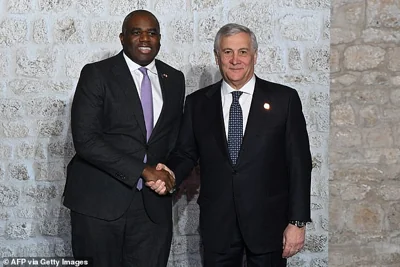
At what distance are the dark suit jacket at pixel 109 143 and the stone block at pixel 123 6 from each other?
0.93m

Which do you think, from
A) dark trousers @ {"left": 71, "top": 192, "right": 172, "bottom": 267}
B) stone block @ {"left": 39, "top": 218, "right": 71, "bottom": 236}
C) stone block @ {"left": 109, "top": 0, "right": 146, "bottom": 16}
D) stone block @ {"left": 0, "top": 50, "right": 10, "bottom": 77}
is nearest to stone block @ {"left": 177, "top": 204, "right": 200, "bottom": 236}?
stone block @ {"left": 39, "top": 218, "right": 71, "bottom": 236}

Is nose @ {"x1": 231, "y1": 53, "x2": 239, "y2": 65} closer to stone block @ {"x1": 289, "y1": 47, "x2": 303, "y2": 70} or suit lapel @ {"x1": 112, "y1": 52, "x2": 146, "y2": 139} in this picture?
suit lapel @ {"x1": 112, "y1": 52, "x2": 146, "y2": 139}

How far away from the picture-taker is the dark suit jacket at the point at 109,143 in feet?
9.09

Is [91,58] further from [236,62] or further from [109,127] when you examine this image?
[236,62]

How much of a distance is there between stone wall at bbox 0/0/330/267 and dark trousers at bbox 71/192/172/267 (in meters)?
0.95

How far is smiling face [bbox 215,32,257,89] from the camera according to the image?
9.15ft

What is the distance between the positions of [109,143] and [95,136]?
7 centimetres

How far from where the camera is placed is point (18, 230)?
3848 millimetres

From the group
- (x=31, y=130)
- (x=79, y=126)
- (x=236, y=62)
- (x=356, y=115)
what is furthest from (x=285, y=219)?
(x=31, y=130)

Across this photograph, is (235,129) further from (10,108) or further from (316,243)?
(10,108)

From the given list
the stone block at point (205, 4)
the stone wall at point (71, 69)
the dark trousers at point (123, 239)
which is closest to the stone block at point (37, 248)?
the stone wall at point (71, 69)

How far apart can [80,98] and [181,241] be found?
1.47 meters

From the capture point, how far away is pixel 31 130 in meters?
3.81

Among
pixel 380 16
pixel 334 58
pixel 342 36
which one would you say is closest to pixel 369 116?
pixel 334 58
